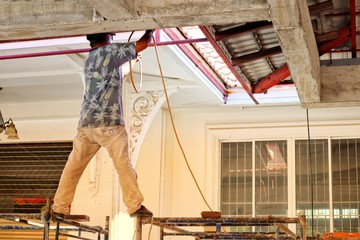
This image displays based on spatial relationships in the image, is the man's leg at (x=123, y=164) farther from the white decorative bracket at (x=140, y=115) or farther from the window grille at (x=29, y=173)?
the window grille at (x=29, y=173)

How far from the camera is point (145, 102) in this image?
13570 millimetres

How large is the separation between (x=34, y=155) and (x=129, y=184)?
28.0 feet

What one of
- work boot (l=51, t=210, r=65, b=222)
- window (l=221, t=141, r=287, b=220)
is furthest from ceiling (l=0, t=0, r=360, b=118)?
work boot (l=51, t=210, r=65, b=222)

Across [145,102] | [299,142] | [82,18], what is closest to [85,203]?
[145,102]

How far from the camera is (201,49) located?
1213 centimetres

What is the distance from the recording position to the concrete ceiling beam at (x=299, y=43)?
6.74 meters

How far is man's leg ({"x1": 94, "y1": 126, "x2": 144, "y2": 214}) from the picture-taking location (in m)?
7.94

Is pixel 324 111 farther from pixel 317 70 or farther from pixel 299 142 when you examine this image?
pixel 317 70

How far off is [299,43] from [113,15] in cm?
185

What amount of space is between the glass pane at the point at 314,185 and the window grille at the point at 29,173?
4593 mm

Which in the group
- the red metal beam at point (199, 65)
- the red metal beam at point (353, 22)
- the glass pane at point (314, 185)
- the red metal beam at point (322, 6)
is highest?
the red metal beam at point (199, 65)

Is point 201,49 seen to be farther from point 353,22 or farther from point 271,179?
point 271,179

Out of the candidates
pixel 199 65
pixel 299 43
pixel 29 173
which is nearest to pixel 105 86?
pixel 299 43

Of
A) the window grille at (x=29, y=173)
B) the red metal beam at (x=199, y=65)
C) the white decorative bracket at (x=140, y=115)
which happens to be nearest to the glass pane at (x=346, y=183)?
the red metal beam at (x=199, y=65)
